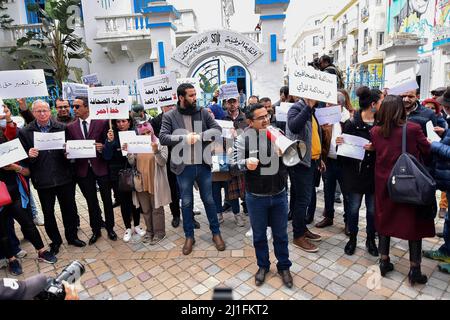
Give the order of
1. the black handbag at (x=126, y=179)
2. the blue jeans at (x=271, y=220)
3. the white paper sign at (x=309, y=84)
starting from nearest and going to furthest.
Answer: the blue jeans at (x=271, y=220) < the white paper sign at (x=309, y=84) < the black handbag at (x=126, y=179)

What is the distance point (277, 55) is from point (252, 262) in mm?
7063

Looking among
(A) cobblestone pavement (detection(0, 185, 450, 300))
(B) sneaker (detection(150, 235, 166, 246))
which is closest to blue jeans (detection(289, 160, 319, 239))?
(A) cobblestone pavement (detection(0, 185, 450, 300))

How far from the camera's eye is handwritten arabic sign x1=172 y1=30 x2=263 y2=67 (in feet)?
29.8

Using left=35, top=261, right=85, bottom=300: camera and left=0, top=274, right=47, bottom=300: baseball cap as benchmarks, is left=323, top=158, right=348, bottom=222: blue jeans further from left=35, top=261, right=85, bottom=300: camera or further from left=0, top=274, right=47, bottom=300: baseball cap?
left=0, top=274, right=47, bottom=300: baseball cap

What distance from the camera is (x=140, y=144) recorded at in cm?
418

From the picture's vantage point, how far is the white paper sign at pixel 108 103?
13.9ft

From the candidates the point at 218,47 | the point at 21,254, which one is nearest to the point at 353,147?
the point at 21,254

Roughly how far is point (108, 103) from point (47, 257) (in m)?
2.27

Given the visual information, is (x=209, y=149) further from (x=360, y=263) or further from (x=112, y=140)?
(x=360, y=263)

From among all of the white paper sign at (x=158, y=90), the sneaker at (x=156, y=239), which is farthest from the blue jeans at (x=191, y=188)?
the white paper sign at (x=158, y=90)

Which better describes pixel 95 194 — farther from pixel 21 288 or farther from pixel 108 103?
pixel 21 288

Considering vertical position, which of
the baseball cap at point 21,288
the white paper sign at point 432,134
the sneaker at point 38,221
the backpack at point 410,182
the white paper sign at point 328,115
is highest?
the white paper sign at point 328,115

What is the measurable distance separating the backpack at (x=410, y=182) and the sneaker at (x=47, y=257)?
4303mm

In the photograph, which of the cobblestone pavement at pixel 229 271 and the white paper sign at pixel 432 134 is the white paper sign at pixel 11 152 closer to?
the cobblestone pavement at pixel 229 271
